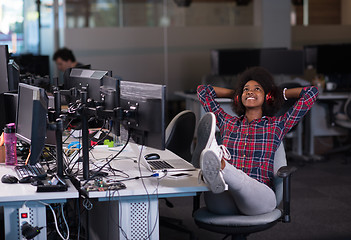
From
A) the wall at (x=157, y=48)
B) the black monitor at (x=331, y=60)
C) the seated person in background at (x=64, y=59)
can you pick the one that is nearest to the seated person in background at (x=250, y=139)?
the seated person in background at (x=64, y=59)

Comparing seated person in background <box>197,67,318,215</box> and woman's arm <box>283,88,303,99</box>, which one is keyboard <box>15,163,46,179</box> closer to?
seated person in background <box>197,67,318,215</box>

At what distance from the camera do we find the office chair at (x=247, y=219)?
2990 mm

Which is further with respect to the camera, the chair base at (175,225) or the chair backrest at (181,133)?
the chair backrest at (181,133)

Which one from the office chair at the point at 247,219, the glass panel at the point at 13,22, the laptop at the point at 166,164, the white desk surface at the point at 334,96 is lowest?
the office chair at the point at 247,219

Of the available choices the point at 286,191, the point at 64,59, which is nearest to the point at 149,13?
the point at 64,59

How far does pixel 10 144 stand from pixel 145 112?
110 centimetres

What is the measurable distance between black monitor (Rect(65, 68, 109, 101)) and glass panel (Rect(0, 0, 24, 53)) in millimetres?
4858

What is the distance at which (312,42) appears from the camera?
943 centimetres

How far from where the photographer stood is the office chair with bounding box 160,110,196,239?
418cm

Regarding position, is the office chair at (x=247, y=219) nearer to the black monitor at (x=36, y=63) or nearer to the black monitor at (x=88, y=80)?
the black monitor at (x=88, y=80)

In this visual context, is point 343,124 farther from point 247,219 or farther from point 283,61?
point 247,219

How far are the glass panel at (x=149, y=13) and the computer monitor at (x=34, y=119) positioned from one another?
532 cm

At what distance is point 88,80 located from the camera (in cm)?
340

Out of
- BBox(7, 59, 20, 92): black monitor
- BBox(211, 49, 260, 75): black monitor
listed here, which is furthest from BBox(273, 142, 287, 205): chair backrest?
BBox(211, 49, 260, 75): black monitor
